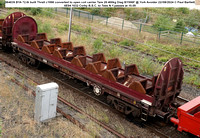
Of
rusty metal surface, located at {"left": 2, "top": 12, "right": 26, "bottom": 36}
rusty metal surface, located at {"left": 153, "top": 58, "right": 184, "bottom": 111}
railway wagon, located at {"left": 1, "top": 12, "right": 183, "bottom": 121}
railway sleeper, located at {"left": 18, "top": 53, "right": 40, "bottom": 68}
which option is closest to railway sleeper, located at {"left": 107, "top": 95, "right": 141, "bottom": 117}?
railway wagon, located at {"left": 1, "top": 12, "right": 183, "bottom": 121}

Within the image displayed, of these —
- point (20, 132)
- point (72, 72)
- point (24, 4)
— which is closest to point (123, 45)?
point (24, 4)

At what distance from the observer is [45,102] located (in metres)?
7.78

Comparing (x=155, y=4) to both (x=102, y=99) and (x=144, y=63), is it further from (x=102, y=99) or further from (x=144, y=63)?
(x=102, y=99)

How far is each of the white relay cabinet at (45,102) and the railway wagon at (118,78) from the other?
1.99m

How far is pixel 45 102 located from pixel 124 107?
2.85 metres

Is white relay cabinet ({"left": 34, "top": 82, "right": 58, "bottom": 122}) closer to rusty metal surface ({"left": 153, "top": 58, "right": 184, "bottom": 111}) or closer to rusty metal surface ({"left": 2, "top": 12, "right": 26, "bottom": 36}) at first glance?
rusty metal surface ({"left": 153, "top": 58, "right": 184, "bottom": 111})

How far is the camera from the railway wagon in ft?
25.7

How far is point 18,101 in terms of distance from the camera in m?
8.80

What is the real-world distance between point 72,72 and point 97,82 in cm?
151

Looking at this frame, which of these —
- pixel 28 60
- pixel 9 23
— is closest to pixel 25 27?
pixel 9 23

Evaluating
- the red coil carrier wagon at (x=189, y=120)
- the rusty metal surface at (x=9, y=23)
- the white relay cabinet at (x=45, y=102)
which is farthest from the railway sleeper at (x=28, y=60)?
the red coil carrier wagon at (x=189, y=120)

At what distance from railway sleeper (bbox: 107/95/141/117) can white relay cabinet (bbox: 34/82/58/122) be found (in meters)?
2.29

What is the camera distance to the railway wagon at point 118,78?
309 inches

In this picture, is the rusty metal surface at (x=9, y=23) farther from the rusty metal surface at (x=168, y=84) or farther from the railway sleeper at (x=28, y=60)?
the rusty metal surface at (x=168, y=84)
